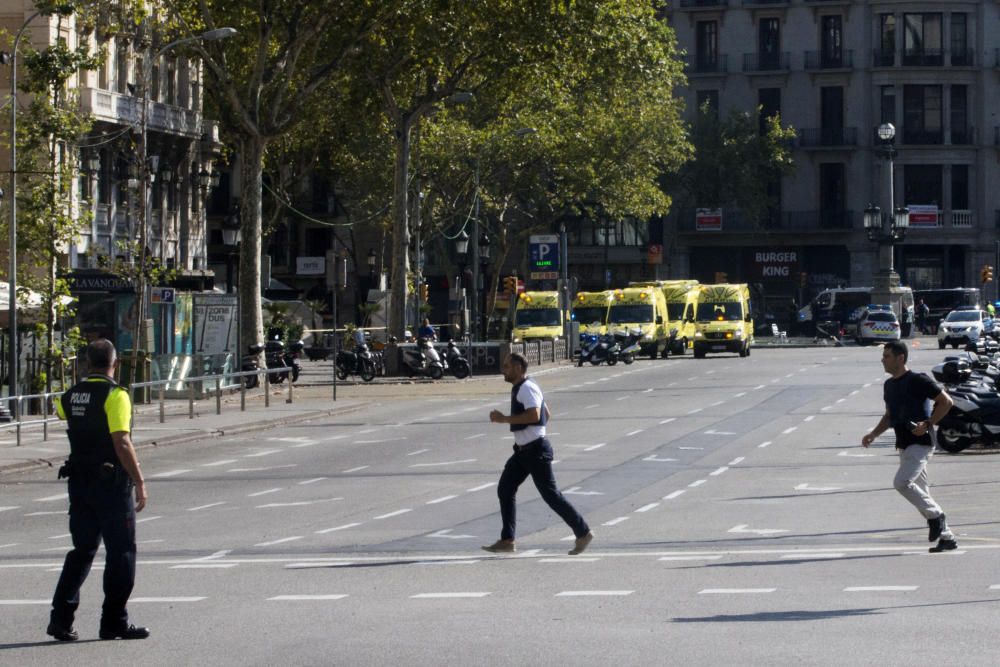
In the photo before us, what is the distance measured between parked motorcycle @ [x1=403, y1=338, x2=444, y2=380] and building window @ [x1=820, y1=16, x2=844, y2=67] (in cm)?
4633

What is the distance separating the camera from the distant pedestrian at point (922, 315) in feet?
263

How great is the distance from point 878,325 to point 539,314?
1643 centimetres

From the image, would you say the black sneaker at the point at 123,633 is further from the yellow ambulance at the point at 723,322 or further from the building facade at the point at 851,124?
the building facade at the point at 851,124

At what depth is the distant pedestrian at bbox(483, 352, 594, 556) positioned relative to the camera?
14000 mm

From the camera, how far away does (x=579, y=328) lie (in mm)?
57438

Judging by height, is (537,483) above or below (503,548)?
above

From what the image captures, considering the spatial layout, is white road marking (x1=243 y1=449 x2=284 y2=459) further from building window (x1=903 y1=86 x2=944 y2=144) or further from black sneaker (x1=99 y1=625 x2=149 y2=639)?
building window (x1=903 y1=86 x2=944 y2=144)

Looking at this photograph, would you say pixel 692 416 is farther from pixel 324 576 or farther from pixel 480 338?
pixel 480 338

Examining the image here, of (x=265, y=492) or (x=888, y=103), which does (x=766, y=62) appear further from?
(x=265, y=492)

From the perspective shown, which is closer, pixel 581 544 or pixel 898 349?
pixel 898 349

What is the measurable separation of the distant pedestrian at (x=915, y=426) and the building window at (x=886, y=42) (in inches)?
2965

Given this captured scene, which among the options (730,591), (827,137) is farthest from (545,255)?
(730,591)

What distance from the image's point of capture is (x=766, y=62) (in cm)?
8862

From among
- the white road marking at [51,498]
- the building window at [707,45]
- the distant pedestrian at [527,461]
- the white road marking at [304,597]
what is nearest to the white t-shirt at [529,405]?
the distant pedestrian at [527,461]
